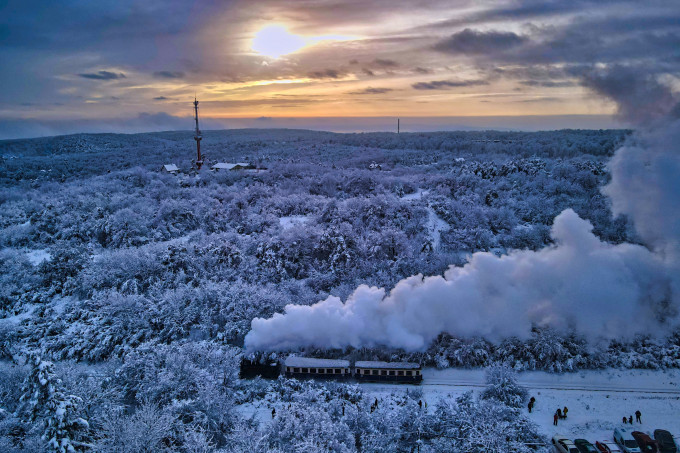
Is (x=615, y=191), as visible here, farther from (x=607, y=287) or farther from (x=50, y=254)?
(x=50, y=254)

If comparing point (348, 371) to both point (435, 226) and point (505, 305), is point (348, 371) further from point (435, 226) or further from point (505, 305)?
point (435, 226)

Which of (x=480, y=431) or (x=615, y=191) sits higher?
(x=615, y=191)

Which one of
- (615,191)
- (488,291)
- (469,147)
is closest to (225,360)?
(488,291)

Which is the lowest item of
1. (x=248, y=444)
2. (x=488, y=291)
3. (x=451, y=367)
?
(x=451, y=367)

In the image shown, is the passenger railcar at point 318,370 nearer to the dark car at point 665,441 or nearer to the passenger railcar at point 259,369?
the passenger railcar at point 259,369

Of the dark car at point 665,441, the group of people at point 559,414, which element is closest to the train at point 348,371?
the group of people at point 559,414

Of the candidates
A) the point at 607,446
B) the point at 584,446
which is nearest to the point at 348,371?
the point at 584,446

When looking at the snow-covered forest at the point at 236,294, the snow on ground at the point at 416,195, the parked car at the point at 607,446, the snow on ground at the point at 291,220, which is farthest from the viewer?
the snow on ground at the point at 416,195
